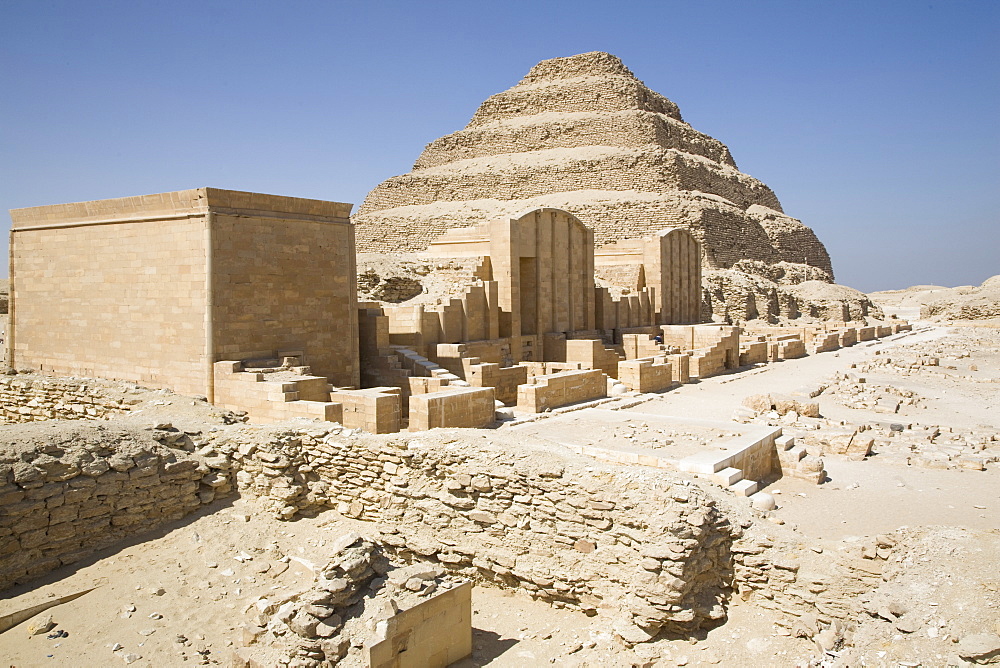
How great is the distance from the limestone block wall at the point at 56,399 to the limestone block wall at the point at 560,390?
20.7ft

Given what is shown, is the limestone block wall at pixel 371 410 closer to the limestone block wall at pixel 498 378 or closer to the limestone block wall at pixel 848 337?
the limestone block wall at pixel 498 378

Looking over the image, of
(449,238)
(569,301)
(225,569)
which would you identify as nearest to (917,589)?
(225,569)

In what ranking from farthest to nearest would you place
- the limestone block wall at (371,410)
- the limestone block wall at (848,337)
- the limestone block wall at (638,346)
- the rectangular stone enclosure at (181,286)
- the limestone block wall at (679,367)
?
the limestone block wall at (848,337)
the limestone block wall at (638,346)
the limestone block wall at (679,367)
the rectangular stone enclosure at (181,286)
the limestone block wall at (371,410)

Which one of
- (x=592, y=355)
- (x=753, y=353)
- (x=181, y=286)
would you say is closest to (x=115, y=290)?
(x=181, y=286)

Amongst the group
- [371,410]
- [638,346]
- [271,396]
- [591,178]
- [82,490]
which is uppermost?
[591,178]

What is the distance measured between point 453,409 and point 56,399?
6.51m

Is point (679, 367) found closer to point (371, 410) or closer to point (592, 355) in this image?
point (592, 355)

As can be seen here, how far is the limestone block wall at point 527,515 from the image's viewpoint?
18.2 feet

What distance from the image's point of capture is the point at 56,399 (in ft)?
36.3

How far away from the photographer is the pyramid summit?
3850cm

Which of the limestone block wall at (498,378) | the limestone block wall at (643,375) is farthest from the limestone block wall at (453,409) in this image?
the limestone block wall at (643,375)

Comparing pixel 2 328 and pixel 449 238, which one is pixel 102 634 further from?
pixel 2 328

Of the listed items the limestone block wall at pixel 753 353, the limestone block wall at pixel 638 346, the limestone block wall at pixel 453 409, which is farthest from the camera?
the limestone block wall at pixel 753 353

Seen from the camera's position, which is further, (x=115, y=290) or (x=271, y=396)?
(x=115, y=290)
